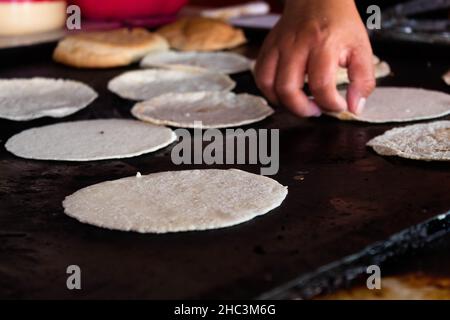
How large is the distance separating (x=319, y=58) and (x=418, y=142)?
0.97 ft

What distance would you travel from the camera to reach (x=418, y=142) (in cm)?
163

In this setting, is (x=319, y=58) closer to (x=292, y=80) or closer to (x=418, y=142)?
(x=292, y=80)

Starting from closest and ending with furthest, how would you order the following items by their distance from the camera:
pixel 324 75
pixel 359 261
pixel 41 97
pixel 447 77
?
pixel 359 261, pixel 324 75, pixel 41 97, pixel 447 77

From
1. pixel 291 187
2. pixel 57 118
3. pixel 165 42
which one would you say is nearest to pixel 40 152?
pixel 57 118

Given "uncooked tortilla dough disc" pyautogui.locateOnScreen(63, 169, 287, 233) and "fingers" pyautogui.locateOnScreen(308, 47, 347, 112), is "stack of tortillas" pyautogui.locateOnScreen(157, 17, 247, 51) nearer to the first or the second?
"fingers" pyautogui.locateOnScreen(308, 47, 347, 112)

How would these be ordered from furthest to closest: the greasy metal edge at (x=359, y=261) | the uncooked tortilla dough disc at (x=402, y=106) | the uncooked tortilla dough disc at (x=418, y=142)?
Answer: the uncooked tortilla dough disc at (x=402, y=106) → the uncooked tortilla dough disc at (x=418, y=142) → the greasy metal edge at (x=359, y=261)

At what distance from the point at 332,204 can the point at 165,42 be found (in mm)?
1577

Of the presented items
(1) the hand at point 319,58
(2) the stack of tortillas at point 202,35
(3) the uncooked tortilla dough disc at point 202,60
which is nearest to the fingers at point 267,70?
(1) the hand at point 319,58

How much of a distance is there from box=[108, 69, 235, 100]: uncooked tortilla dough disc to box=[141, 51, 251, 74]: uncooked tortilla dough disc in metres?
0.06

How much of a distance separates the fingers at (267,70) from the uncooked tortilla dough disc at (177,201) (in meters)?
0.27

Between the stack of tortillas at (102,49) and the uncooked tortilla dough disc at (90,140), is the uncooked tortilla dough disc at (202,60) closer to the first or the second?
the stack of tortillas at (102,49)

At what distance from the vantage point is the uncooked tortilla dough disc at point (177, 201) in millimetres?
1230

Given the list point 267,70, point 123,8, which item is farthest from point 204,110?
point 123,8

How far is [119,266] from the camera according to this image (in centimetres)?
108
